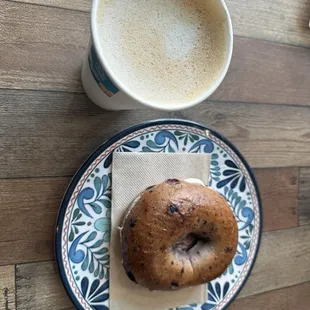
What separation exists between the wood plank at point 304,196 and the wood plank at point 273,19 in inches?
12.1

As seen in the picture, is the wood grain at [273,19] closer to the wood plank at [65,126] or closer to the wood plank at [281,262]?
the wood plank at [65,126]

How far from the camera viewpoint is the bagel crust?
0.78 metres

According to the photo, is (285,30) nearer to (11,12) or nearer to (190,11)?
(190,11)

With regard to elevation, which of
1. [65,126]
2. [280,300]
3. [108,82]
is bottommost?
[280,300]

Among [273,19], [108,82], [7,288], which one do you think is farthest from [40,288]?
[273,19]

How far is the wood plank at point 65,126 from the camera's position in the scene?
797 mm

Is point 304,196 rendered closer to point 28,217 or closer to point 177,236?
point 177,236

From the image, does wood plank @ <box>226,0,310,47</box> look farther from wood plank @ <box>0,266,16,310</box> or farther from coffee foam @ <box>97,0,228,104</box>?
wood plank @ <box>0,266,16,310</box>

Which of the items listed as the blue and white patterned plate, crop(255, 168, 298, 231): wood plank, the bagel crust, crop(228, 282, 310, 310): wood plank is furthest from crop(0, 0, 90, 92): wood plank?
crop(228, 282, 310, 310): wood plank

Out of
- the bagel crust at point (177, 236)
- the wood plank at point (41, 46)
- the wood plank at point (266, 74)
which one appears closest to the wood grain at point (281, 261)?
the bagel crust at point (177, 236)

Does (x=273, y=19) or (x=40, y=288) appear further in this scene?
(x=273, y=19)

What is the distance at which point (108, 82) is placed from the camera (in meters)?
0.66

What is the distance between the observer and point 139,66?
646 millimetres

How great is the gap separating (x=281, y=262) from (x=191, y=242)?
0.30m
